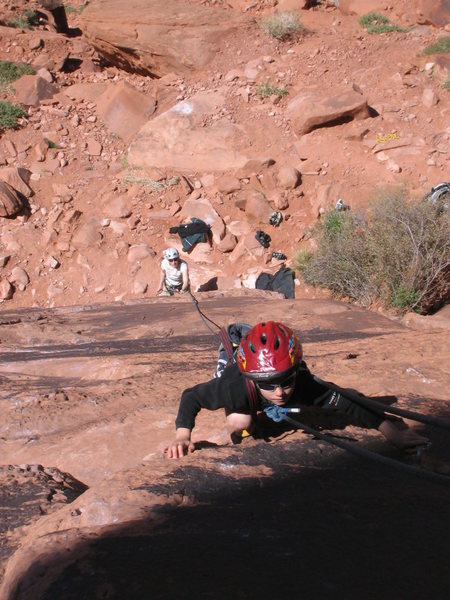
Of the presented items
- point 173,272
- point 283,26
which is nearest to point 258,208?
point 173,272

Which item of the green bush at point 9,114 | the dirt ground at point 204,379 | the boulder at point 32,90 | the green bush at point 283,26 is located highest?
the green bush at point 283,26

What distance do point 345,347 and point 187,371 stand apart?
1.32 meters

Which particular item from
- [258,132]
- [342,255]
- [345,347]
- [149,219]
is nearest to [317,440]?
[345,347]

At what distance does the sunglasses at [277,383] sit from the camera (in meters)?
2.84

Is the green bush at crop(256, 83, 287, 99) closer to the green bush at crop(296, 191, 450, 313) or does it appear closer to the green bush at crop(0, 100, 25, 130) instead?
the green bush at crop(296, 191, 450, 313)

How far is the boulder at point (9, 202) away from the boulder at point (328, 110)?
6.38m

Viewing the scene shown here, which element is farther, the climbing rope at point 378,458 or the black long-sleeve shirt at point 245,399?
the black long-sleeve shirt at point 245,399

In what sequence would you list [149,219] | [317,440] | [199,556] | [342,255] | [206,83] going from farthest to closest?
[206,83] → [149,219] → [342,255] → [317,440] → [199,556]

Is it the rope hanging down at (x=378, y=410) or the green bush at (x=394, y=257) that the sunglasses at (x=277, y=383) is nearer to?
the rope hanging down at (x=378, y=410)

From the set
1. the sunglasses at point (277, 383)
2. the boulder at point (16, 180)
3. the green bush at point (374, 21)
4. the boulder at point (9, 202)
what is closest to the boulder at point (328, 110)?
the green bush at point (374, 21)

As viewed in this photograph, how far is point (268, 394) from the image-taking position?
2.90m

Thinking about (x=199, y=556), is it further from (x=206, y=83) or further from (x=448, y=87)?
(x=206, y=83)

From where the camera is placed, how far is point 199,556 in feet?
6.64

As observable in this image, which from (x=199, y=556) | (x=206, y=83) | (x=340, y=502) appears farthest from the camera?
(x=206, y=83)
